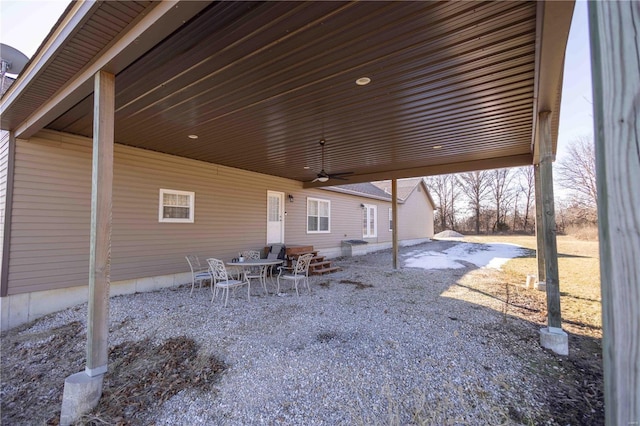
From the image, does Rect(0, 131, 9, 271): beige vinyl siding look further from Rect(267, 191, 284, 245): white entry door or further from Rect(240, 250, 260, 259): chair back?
Rect(267, 191, 284, 245): white entry door

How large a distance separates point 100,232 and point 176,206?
14.6 feet

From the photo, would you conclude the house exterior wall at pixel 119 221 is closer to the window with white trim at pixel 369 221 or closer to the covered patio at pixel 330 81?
the covered patio at pixel 330 81

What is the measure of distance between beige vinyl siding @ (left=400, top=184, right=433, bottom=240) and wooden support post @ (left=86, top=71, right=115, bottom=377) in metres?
15.8

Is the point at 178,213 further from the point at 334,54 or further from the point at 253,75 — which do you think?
the point at 334,54

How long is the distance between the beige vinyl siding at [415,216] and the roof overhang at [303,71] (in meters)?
12.0

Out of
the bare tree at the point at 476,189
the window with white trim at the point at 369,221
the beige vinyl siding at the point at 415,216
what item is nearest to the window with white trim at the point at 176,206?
the window with white trim at the point at 369,221

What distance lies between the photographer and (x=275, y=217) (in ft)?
31.7

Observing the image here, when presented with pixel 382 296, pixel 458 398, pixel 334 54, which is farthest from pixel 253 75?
pixel 382 296

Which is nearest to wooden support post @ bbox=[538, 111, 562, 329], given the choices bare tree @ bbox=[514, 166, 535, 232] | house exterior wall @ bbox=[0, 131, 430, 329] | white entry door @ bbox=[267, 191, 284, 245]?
house exterior wall @ bbox=[0, 131, 430, 329]

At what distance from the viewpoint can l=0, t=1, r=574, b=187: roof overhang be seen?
7.86 feet

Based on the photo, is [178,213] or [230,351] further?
[178,213]

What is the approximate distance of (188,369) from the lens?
315 cm

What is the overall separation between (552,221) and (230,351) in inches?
171

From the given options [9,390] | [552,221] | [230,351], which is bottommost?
[9,390]
